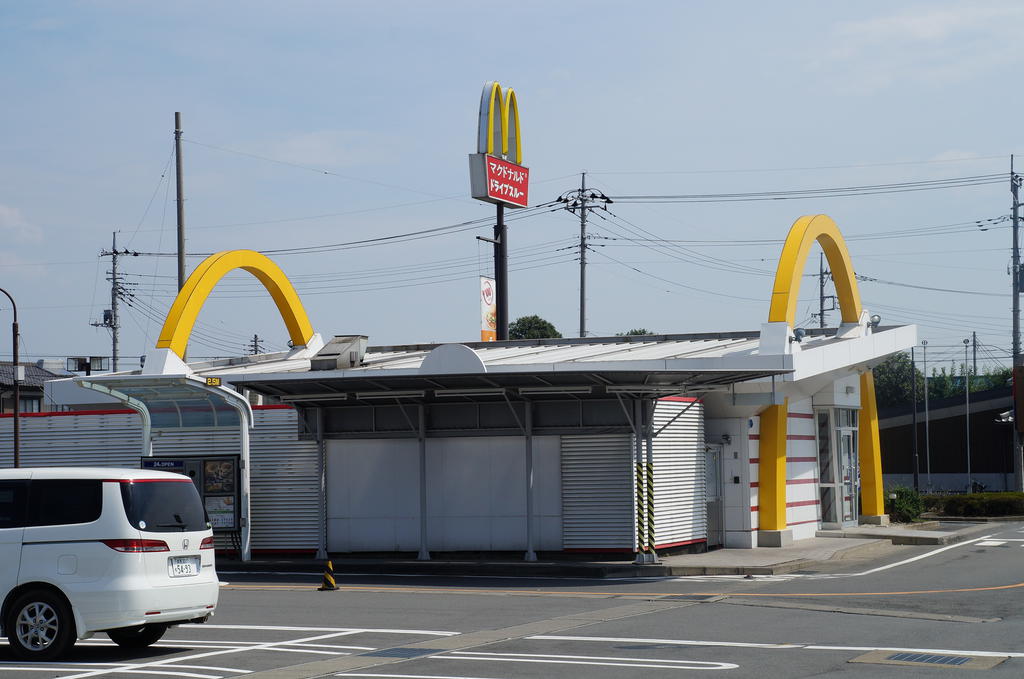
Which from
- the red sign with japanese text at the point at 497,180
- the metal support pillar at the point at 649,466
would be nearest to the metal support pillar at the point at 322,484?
the metal support pillar at the point at 649,466

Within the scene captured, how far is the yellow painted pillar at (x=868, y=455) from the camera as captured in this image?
3597 cm

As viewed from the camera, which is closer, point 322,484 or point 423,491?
point 423,491

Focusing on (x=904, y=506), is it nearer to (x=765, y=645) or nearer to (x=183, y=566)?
(x=765, y=645)

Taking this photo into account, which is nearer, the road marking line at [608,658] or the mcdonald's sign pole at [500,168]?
the road marking line at [608,658]

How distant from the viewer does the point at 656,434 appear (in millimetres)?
24672

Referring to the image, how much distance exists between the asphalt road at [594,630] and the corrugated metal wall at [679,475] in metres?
3.48

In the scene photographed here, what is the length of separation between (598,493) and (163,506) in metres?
13.4

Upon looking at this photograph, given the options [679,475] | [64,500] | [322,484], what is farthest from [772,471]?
[64,500]

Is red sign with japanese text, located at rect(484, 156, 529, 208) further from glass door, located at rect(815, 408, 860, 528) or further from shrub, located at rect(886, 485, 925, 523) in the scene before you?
shrub, located at rect(886, 485, 925, 523)

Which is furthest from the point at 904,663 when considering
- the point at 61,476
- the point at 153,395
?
the point at 153,395

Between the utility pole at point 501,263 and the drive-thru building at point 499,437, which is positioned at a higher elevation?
the utility pole at point 501,263

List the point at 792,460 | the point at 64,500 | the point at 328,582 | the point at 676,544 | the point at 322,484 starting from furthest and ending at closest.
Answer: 1. the point at 792,460
2. the point at 322,484
3. the point at 676,544
4. the point at 328,582
5. the point at 64,500

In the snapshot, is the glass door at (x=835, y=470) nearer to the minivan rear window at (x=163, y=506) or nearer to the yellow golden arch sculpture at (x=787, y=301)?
the yellow golden arch sculpture at (x=787, y=301)

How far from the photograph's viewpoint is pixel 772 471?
29844 mm
